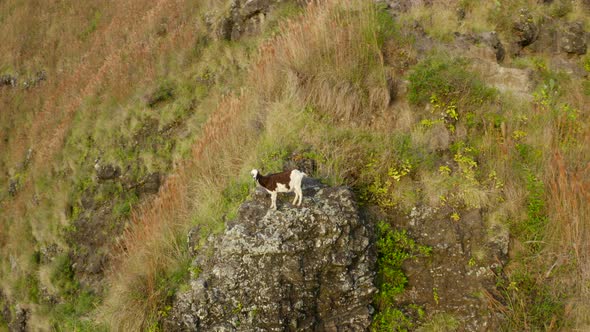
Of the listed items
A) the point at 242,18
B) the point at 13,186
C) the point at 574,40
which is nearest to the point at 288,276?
the point at 574,40

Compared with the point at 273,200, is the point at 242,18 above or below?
below

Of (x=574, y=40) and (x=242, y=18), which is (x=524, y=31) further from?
(x=242, y=18)

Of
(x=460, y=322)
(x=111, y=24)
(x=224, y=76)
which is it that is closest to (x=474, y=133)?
(x=460, y=322)

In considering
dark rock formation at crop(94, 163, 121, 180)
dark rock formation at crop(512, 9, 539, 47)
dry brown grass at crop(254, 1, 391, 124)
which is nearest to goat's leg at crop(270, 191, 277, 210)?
dry brown grass at crop(254, 1, 391, 124)

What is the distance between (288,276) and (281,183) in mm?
912

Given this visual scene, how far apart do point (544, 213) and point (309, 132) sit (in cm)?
276

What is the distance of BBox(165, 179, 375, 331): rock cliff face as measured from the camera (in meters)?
4.32

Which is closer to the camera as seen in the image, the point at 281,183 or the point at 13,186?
the point at 281,183

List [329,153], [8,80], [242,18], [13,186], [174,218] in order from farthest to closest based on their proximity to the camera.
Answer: [8,80] → [13,186] → [242,18] → [174,218] → [329,153]

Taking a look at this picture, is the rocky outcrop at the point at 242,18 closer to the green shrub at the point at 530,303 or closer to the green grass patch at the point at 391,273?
the green grass patch at the point at 391,273

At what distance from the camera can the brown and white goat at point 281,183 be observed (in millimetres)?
4496

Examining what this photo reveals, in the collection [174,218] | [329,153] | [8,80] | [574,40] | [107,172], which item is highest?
[329,153]

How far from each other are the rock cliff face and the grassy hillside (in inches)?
12.4

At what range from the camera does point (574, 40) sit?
8125 mm
